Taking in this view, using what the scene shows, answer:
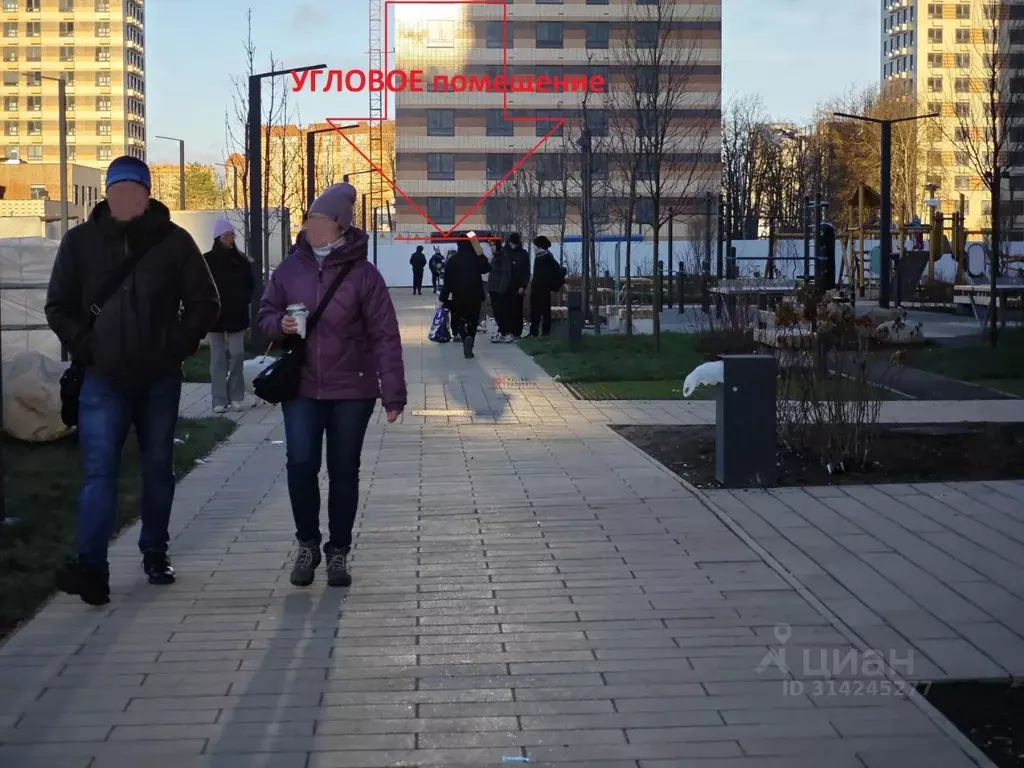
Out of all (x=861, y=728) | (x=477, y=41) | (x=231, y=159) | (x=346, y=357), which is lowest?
(x=861, y=728)

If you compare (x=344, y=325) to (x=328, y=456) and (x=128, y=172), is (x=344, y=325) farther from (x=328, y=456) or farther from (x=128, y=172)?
(x=128, y=172)

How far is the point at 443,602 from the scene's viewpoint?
6840mm

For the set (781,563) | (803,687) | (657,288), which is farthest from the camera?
(657,288)

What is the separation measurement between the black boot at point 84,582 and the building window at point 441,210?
315ft

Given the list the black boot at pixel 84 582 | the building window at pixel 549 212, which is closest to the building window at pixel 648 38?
the black boot at pixel 84 582

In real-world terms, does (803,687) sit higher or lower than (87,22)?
lower

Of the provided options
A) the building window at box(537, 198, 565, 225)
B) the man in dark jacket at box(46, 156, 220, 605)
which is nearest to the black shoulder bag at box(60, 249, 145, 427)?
the man in dark jacket at box(46, 156, 220, 605)

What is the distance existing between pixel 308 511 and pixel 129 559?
3.79ft

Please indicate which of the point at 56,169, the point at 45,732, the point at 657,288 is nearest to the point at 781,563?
the point at 45,732

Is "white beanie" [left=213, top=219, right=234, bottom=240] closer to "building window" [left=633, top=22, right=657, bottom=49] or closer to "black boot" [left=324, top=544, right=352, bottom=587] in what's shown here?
"black boot" [left=324, top=544, right=352, bottom=587]

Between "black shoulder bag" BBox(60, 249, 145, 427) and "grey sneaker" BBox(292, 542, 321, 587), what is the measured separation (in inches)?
45.2

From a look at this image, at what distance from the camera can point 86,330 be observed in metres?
6.78

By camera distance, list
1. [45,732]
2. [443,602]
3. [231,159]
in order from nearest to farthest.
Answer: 1. [45,732]
2. [443,602]
3. [231,159]

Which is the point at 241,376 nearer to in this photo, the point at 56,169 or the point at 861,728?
the point at 861,728
